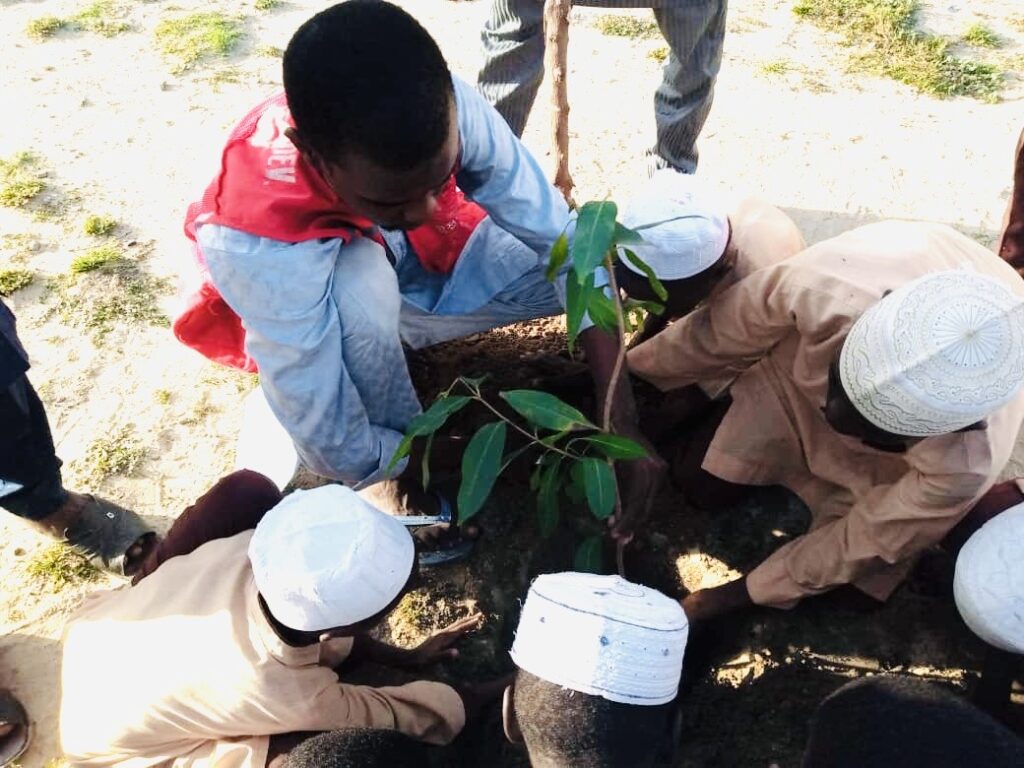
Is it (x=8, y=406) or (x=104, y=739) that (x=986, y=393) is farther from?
(x=8, y=406)

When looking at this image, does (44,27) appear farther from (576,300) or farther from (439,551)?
(576,300)

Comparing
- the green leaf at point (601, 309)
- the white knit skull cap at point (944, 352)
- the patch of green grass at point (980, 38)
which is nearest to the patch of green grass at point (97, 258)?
the green leaf at point (601, 309)

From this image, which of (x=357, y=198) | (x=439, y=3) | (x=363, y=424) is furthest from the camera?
(x=439, y=3)

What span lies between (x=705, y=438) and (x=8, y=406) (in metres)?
1.68

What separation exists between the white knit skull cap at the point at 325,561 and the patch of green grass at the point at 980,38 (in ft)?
11.5

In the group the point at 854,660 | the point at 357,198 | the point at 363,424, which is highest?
the point at 357,198

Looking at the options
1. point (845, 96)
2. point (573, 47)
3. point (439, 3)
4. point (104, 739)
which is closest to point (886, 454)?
point (104, 739)

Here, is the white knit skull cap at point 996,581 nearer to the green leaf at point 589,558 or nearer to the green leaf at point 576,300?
the green leaf at point 589,558

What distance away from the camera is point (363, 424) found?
71.9 inches

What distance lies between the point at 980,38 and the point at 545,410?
3.32m

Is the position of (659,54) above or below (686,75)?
below

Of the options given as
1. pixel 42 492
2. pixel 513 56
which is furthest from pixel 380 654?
pixel 513 56

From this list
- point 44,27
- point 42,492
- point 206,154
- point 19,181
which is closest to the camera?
point 42,492

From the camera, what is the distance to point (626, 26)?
3715 millimetres
